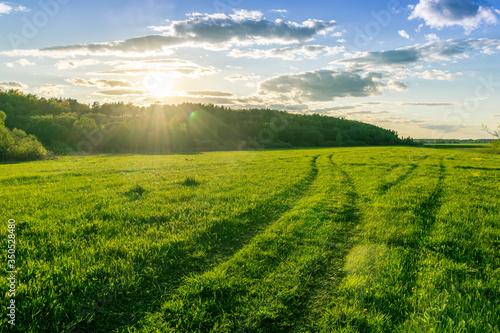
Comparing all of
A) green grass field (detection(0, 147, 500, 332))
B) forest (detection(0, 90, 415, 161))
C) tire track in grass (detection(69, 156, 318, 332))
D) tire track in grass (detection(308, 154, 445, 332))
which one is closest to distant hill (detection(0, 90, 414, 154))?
forest (detection(0, 90, 415, 161))

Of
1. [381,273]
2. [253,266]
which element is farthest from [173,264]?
[381,273]

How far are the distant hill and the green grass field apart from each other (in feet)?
257

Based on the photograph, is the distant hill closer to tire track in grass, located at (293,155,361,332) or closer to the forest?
the forest

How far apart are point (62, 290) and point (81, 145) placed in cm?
10251

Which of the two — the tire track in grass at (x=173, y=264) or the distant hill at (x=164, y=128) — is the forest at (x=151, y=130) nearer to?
the distant hill at (x=164, y=128)

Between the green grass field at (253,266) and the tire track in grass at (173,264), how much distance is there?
29 millimetres

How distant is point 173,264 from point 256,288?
7.82ft

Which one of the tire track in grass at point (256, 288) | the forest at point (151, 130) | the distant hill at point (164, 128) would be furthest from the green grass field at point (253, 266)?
the distant hill at point (164, 128)

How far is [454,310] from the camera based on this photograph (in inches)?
193

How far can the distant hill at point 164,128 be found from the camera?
297 ft

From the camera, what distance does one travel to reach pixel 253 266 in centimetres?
674

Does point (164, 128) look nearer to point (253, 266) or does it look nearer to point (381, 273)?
point (253, 266)

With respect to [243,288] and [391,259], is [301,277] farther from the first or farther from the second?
[391,259]

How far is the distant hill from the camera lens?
297 feet
